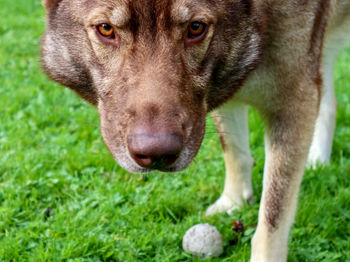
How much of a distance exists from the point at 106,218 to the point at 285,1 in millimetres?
1788

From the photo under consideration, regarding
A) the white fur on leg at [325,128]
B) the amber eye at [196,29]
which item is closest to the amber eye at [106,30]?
the amber eye at [196,29]

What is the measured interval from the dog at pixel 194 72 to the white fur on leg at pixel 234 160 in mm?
231

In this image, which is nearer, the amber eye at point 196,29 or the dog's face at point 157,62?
the dog's face at point 157,62

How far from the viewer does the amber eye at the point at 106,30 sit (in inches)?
101

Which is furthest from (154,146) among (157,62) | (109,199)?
(109,199)

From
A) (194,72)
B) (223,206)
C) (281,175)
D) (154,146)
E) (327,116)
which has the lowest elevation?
(223,206)

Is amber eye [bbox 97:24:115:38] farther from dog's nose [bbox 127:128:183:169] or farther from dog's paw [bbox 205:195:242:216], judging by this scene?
dog's paw [bbox 205:195:242:216]

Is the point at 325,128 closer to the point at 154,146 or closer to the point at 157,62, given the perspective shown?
the point at 157,62

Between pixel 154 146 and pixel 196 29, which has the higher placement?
pixel 196 29

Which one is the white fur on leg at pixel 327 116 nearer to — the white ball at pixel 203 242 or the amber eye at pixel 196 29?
the white ball at pixel 203 242

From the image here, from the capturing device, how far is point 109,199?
379 centimetres

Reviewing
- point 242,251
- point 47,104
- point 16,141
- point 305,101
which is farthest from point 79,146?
point 305,101

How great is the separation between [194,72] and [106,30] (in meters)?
0.47

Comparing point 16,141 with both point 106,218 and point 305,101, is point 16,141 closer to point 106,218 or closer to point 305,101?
point 106,218
